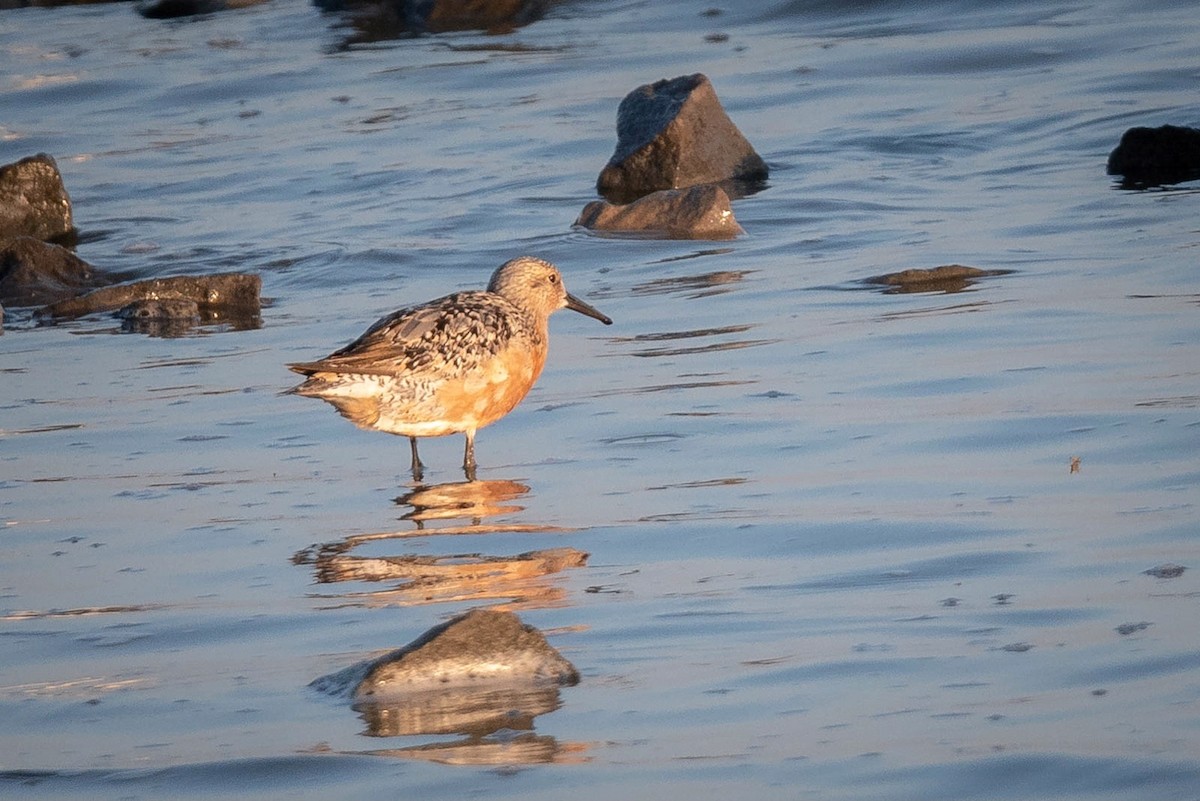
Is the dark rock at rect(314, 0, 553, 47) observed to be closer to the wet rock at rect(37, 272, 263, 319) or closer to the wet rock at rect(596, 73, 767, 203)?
the wet rock at rect(596, 73, 767, 203)

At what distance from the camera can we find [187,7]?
2773 centimetres

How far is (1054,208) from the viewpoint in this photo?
12.2m

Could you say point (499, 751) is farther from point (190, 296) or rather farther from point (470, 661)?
point (190, 296)

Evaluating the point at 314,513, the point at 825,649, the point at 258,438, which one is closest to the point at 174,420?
the point at 258,438

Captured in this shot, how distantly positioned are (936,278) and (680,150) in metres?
4.30

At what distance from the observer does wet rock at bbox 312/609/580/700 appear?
195 inches

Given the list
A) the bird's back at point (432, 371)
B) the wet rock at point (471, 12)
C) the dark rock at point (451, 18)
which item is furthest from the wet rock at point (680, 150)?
the wet rock at point (471, 12)

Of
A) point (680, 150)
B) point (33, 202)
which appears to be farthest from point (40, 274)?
point (680, 150)

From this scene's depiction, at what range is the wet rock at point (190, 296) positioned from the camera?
11.5m

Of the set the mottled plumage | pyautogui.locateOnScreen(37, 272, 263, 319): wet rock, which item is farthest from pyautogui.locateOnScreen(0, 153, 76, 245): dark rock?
the mottled plumage

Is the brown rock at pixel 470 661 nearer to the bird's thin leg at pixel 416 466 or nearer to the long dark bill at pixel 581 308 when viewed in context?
the bird's thin leg at pixel 416 466

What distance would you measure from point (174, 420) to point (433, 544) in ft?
8.08

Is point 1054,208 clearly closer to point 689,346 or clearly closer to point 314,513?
point 689,346

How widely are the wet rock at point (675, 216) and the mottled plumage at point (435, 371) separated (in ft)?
13.1
